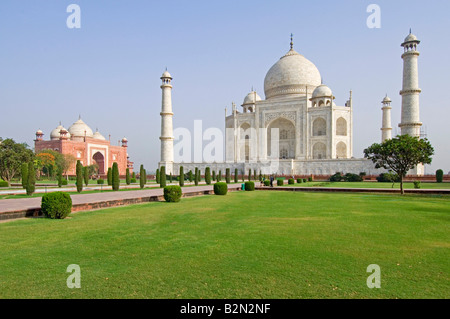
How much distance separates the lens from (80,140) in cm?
4431

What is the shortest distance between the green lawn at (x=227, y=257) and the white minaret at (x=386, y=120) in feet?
107

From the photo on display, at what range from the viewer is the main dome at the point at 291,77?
126 feet

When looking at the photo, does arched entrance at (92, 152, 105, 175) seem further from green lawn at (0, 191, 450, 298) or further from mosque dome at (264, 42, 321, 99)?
green lawn at (0, 191, 450, 298)

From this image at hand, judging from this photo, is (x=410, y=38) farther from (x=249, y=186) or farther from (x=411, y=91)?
(x=249, y=186)

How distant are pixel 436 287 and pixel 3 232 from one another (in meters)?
6.30

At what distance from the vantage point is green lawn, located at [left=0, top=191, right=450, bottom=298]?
2965mm

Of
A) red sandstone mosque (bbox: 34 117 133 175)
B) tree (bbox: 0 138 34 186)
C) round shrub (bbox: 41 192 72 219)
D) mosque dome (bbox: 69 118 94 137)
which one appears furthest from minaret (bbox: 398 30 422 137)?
mosque dome (bbox: 69 118 94 137)

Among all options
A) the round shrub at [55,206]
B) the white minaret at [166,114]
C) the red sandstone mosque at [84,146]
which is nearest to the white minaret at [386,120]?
the white minaret at [166,114]

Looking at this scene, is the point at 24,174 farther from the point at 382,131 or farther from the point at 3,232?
the point at 382,131
